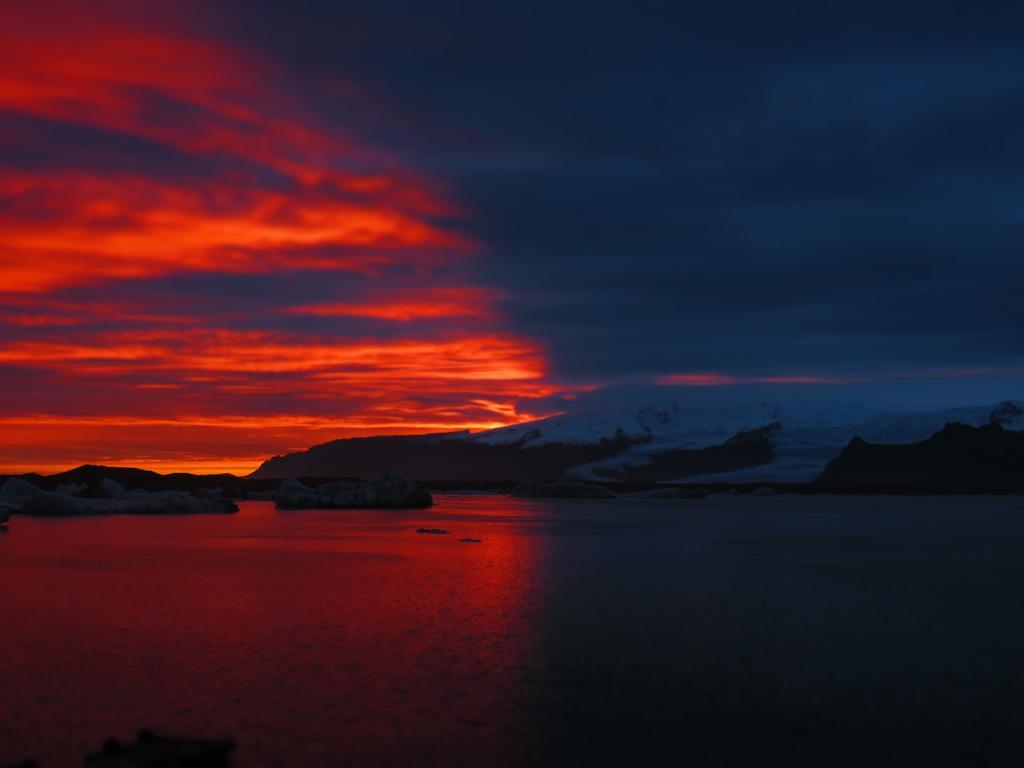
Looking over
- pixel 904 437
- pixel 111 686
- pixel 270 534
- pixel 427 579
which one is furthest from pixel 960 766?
pixel 904 437

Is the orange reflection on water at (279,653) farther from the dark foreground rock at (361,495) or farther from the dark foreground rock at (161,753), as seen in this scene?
the dark foreground rock at (361,495)

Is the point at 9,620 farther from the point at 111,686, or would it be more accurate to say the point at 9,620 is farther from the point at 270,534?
the point at 270,534

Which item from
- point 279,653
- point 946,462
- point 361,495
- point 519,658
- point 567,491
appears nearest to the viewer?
point 519,658

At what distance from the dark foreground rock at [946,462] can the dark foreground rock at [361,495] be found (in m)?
93.8

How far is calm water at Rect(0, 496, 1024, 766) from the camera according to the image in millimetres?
8898

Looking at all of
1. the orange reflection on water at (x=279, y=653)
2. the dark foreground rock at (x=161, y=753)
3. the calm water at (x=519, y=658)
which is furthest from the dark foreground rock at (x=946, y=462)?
the dark foreground rock at (x=161, y=753)

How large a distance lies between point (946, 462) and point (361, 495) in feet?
360

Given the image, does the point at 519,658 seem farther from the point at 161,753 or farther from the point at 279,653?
the point at 161,753

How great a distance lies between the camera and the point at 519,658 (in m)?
12.5

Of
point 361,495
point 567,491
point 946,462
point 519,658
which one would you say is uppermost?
point 946,462

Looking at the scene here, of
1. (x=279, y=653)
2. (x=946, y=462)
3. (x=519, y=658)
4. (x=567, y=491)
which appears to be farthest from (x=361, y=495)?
(x=946, y=462)

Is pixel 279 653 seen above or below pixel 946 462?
below

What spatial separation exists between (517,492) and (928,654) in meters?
96.8

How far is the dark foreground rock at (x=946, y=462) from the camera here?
14388cm
